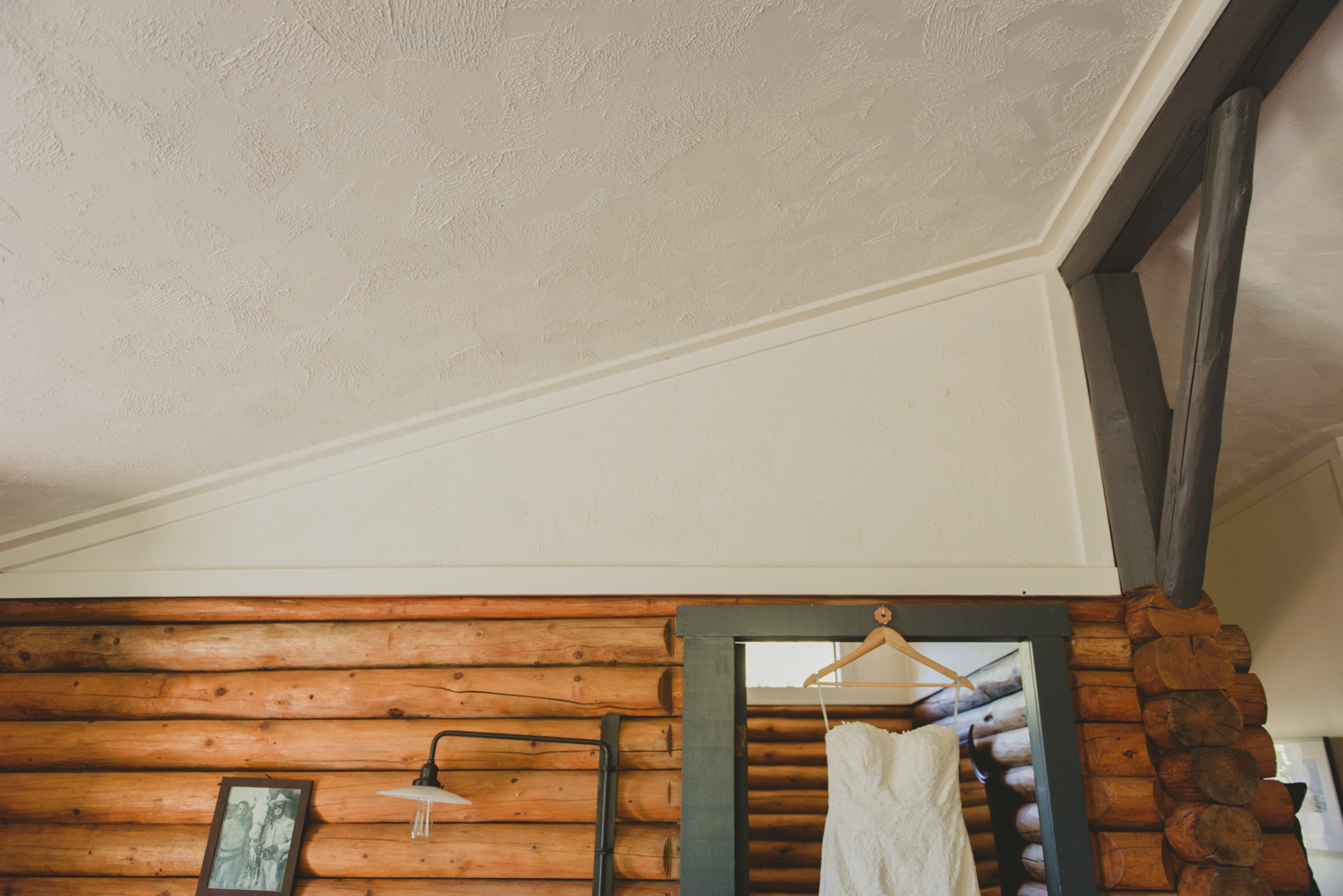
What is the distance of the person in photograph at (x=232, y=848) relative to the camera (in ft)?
9.34

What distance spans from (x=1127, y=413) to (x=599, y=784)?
2.41 meters

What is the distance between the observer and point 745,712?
2.94 meters

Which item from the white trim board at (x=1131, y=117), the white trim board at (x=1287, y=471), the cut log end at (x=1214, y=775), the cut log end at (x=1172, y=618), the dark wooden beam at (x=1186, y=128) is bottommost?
the cut log end at (x=1214, y=775)

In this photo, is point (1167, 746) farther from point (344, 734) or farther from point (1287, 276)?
point (344, 734)

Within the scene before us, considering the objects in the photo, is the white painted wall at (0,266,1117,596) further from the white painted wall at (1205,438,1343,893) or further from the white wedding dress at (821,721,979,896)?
the white painted wall at (1205,438,1343,893)

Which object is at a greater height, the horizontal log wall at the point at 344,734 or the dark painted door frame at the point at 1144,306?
the dark painted door frame at the point at 1144,306

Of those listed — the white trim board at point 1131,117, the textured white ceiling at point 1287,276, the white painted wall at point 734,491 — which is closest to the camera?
the white trim board at point 1131,117

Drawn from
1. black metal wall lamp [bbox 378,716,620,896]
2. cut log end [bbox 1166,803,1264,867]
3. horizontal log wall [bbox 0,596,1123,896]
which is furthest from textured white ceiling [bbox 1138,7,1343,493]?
black metal wall lamp [bbox 378,716,620,896]

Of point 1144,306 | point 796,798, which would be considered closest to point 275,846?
point 796,798

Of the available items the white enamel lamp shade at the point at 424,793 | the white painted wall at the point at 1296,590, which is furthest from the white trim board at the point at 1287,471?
the white enamel lamp shade at the point at 424,793

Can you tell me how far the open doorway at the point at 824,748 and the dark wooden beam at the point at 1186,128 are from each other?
171 cm

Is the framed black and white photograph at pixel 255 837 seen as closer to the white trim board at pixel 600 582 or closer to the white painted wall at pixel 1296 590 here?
the white trim board at pixel 600 582

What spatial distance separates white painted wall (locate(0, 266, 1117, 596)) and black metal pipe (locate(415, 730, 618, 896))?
566 millimetres

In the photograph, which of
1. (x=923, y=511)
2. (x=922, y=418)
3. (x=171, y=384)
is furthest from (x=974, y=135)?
(x=171, y=384)
